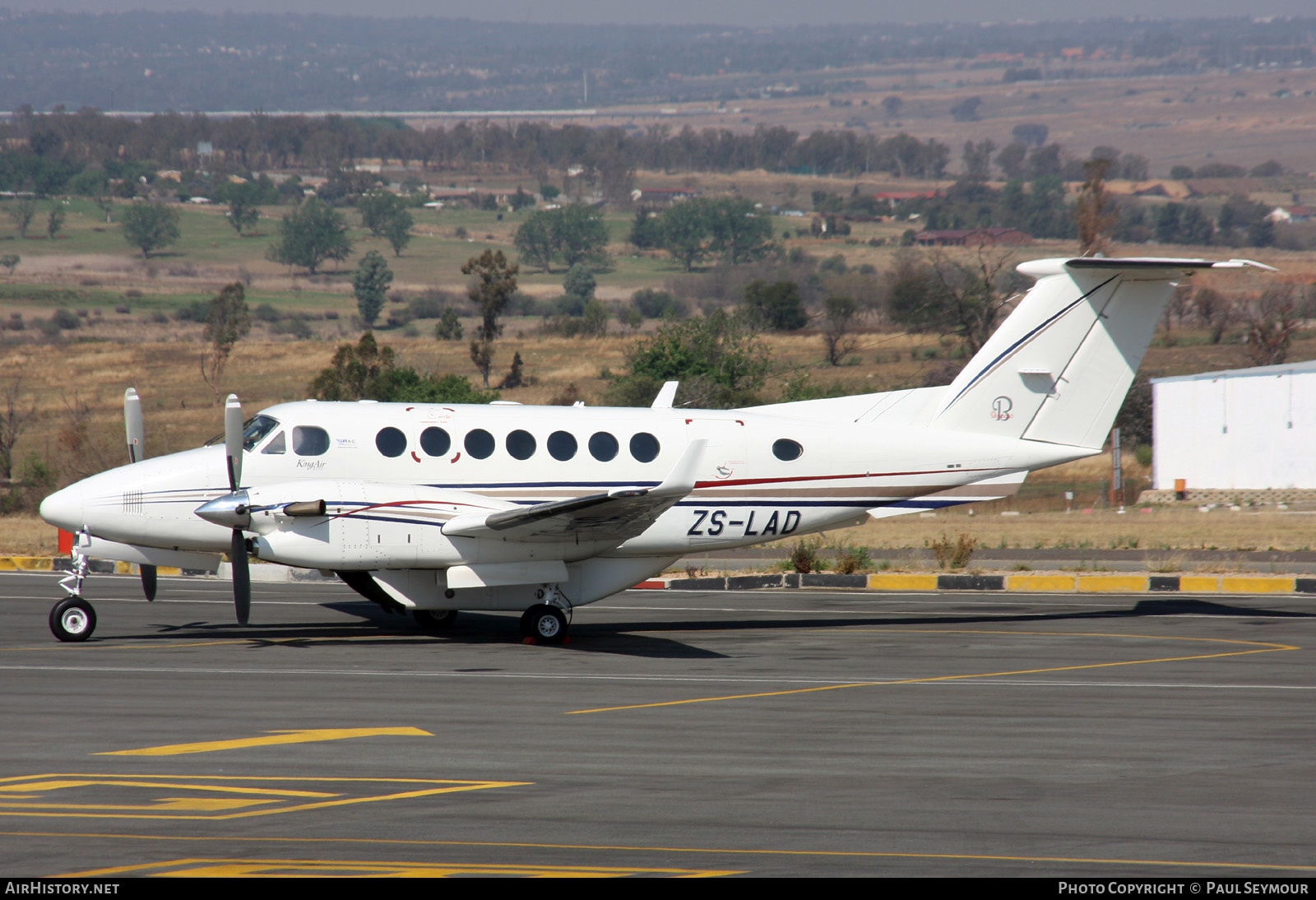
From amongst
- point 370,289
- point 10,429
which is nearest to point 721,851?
point 10,429

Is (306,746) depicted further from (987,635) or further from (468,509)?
(987,635)

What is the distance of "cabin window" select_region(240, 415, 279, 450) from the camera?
51.8 ft

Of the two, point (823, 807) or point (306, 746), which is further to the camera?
point (306, 746)

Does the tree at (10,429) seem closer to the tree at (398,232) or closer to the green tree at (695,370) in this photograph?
the green tree at (695,370)

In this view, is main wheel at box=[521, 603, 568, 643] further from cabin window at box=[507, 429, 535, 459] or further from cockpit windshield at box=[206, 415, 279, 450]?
cockpit windshield at box=[206, 415, 279, 450]

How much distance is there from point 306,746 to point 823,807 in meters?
4.21

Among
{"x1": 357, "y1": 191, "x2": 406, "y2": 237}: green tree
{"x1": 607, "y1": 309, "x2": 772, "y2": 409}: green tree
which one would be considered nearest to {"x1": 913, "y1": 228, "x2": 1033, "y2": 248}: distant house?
{"x1": 357, "y1": 191, "x2": 406, "y2": 237}: green tree

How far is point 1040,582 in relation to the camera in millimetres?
21359

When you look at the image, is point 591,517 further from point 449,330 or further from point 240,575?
point 449,330

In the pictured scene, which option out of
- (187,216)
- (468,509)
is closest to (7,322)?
(187,216)

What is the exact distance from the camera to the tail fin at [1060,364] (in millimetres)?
17875

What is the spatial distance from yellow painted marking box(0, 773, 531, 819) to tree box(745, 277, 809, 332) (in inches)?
3088

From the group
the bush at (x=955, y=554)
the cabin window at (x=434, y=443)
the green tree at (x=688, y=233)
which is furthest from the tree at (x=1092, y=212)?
the green tree at (x=688, y=233)

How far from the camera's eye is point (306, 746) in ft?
33.4
